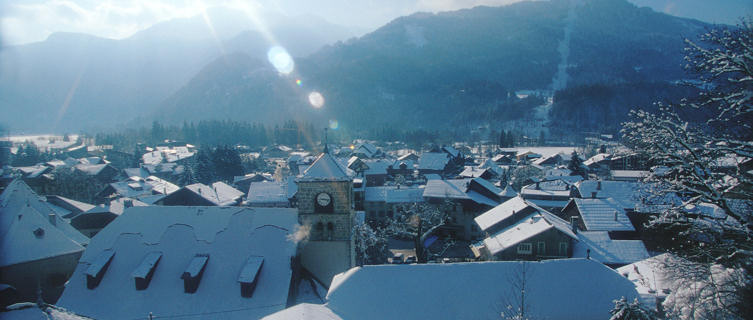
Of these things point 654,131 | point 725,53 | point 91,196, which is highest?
point 725,53

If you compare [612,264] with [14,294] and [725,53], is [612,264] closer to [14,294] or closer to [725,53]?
[725,53]

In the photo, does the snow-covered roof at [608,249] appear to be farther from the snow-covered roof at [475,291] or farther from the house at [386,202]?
the house at [386,202]

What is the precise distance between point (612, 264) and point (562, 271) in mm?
10319

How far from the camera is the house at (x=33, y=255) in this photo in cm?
1678

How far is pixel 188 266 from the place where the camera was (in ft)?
48.1

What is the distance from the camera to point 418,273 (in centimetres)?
1297

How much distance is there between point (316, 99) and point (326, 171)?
179 m

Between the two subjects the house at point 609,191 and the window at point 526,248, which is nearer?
the window at point 526,248

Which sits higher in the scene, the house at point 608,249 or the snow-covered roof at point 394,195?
the snow-covered roof at point 394,195

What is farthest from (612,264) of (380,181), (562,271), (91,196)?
(91,196)

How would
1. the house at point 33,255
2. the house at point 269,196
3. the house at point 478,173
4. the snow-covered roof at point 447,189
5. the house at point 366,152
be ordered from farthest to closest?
1. the house at point 366,152
2. the house at point 478,173
3. the house at point 269,196
4. the snow-covered roof at point 447,189
5. the house at point 33,255

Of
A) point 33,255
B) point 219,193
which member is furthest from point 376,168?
point 33,255

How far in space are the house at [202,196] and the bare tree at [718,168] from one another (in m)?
31.4

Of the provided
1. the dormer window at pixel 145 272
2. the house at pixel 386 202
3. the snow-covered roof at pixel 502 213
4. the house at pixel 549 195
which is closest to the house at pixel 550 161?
the house at pixel 549 195
